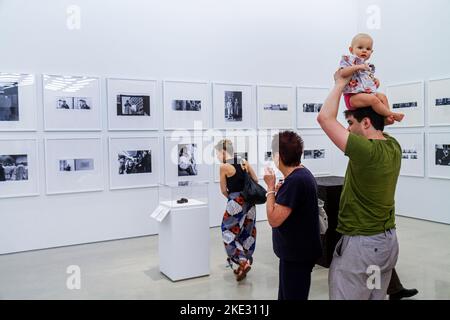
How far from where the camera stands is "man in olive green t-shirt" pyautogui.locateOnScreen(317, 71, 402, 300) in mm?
2717

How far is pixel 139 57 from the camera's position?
934 cm

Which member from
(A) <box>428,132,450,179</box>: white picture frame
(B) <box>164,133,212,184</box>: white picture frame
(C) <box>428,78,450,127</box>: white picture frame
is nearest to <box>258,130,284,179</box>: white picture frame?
(B) <box>164,133,212,184</box>: white picture frame

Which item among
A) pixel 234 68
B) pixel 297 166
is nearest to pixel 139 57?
pixel 234 68

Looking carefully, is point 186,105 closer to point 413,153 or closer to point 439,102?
point 413,153

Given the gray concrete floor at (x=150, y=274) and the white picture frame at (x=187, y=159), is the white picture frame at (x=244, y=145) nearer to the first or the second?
the white picture frame at (x=187, y=159)

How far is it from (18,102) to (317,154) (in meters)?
7.83

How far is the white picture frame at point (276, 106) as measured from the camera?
35.9 ft

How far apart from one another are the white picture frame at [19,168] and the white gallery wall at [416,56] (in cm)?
891

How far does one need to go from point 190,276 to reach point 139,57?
5194mm

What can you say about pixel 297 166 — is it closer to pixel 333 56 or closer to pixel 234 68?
pixel 234 68

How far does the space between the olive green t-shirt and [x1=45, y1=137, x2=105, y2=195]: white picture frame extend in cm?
688

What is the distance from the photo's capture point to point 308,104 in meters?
11.9

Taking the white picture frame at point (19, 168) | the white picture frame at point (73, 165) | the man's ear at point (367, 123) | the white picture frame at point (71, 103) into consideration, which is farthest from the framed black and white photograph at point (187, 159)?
the man's ear at point (367, 123)

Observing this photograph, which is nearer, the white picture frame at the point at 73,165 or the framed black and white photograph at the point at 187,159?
the white picture frame at the point at 73,165
